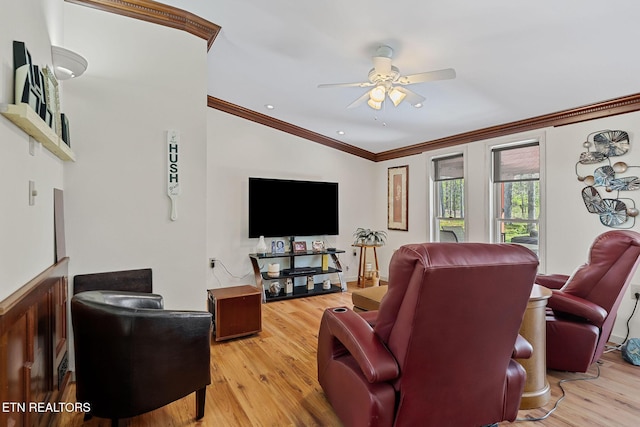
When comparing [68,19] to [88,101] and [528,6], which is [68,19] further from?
[528,6]

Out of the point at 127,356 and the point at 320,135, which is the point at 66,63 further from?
the point at 320,135

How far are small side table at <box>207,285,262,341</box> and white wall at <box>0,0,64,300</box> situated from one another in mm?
1552

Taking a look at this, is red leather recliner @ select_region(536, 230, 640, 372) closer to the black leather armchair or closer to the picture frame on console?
the black leather armchair

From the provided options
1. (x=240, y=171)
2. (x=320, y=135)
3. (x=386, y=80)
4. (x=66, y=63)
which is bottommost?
(x=240, y=171)

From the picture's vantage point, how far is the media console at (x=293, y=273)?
4.84 meters

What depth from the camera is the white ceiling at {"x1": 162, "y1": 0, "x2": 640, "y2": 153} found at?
7.34ft

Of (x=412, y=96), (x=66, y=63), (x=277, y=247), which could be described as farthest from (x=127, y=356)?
(x=277, y=247)

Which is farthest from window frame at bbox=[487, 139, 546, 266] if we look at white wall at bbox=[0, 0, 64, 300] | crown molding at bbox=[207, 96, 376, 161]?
white wall at bbox=[0, 0, 64, 300]

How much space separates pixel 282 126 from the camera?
17.3 feet

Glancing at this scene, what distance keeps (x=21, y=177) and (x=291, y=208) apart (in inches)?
147

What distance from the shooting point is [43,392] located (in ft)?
5.74

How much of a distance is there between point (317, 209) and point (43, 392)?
400 centimetres

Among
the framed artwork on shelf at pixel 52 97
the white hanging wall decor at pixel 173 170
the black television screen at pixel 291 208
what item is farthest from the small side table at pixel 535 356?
the black television screen at pixel 291 208

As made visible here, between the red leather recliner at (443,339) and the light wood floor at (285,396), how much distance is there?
60 centimetres
